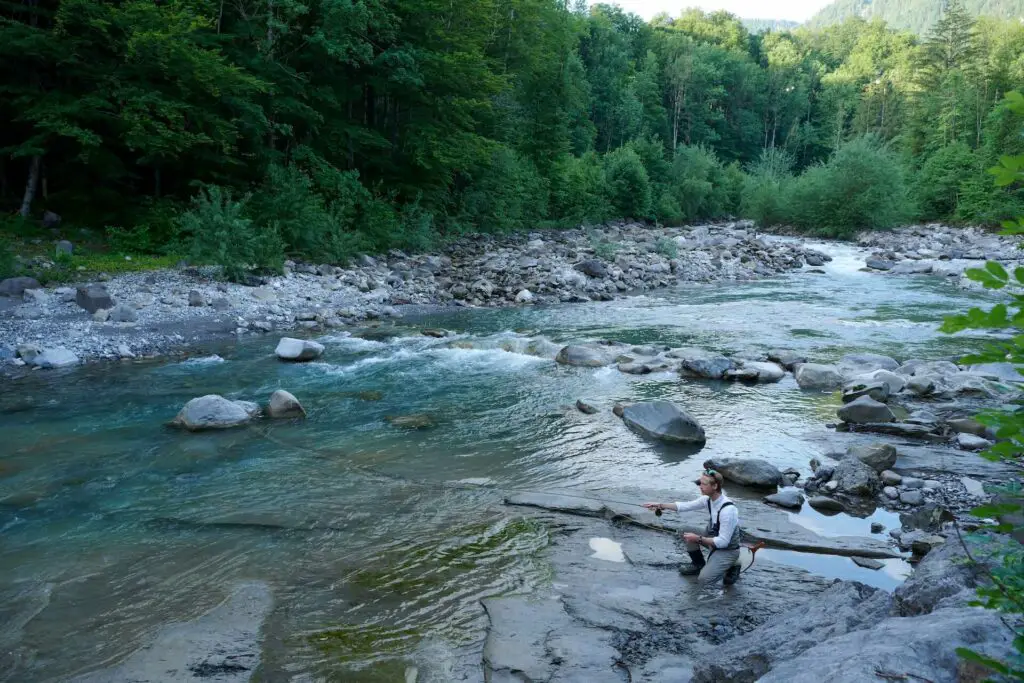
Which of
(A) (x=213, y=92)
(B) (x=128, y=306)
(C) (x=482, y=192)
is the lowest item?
(B) (x=128, y=306)

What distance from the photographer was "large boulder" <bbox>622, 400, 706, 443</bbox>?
927cm

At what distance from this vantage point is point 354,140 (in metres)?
26.5

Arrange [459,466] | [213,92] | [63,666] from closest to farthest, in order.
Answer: [63,666] < [459,466] < [213,92]

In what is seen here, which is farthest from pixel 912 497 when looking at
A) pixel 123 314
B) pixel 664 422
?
pixel 123 314

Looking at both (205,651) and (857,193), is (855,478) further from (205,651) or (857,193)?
(857,193)

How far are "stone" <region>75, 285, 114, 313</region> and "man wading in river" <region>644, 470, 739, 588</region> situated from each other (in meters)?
13.7

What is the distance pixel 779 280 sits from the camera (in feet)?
85.4

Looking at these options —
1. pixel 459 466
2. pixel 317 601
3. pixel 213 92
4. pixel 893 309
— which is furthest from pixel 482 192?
pixel 317 601

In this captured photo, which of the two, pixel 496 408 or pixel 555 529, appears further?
pixel 496 408

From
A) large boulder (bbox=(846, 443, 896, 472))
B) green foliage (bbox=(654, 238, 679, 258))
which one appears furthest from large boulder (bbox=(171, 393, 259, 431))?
green foliage (bbox=(654, 238, 679, 258))

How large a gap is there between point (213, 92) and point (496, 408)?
14111 mm

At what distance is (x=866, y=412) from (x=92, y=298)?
1491 cm

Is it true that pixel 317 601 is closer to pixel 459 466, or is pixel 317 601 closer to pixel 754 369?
pixel 459 466

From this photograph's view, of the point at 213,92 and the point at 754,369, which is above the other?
the point at 213,92
